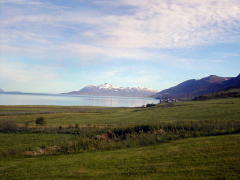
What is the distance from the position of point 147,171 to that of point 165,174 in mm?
944

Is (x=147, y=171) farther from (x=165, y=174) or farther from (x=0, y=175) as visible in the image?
(x=0, y=175)

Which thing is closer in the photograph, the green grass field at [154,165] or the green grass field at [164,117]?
the green grass field at [154,165]

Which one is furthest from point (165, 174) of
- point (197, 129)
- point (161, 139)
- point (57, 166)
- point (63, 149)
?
point (197, 129)

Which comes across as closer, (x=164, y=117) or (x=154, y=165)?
(x=154, y=165)

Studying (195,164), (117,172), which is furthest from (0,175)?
(195,164)

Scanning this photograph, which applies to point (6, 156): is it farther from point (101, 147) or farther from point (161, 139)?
point (161, 139)

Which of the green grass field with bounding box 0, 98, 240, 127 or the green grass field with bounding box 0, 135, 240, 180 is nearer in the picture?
the green grass field with bounding box 0, 135, 240, 180

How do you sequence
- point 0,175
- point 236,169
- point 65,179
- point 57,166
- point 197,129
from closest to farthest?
point 236,169 < point 65,179 < point 0,175 < point 57,166 < point 197,129

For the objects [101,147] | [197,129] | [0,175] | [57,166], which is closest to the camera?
[0,175]

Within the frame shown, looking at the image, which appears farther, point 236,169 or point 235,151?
point 235,151

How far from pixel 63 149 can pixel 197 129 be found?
36.4 ft

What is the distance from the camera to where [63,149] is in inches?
765

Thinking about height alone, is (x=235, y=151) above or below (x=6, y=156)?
above

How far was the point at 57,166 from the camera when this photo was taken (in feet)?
45.4
